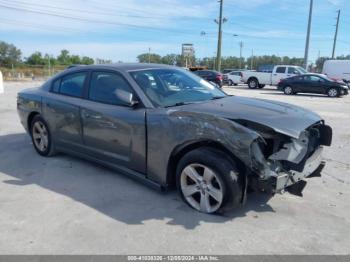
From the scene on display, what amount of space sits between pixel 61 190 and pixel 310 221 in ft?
9.91

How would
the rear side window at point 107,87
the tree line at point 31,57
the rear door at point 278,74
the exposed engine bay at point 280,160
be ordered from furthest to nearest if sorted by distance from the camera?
1. the tree line at point 31,57
2. the rear door at point 278,74
3. the rear side window at point 107,87
4. the exposed engine bay at point 280,160

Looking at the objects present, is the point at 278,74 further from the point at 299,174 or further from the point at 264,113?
the point at 299,174

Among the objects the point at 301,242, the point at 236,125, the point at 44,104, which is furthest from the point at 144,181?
the point at 44,104

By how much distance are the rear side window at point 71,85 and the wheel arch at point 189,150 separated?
6.29 ft

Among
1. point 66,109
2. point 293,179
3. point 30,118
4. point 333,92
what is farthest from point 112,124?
point 333,92

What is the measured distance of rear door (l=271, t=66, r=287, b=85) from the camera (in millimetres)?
27523

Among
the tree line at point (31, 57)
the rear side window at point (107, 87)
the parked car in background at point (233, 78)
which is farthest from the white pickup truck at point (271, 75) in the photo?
the tree line at point (31, 57)

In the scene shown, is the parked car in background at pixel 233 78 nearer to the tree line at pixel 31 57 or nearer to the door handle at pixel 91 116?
the door handle at pixel 91 116

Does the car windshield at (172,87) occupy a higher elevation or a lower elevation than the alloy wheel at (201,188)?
higher

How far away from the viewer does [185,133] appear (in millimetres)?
3807

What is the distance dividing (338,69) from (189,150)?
98.0 feet

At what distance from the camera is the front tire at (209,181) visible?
11.7 ft

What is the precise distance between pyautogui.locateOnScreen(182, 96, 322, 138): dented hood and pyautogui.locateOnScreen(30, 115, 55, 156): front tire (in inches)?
109

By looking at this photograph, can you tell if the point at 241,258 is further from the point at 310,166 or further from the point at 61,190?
the point at 61,190
